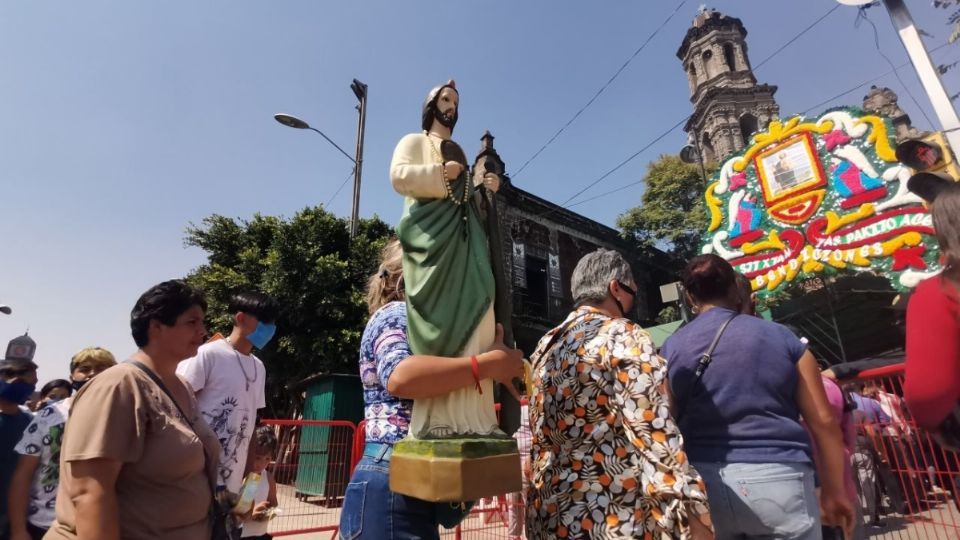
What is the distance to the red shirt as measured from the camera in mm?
1279

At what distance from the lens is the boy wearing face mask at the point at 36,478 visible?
8.45 ft

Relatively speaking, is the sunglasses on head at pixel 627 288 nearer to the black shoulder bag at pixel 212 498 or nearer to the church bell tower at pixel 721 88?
the black shoulder bag at pixel 212 498

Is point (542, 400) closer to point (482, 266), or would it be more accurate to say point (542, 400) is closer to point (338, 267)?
point (482, 266)

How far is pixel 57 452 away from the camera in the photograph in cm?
269

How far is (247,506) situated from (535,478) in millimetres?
1251

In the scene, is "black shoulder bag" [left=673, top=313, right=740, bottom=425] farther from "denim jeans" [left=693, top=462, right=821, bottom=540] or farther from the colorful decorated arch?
the colorful decorated arch

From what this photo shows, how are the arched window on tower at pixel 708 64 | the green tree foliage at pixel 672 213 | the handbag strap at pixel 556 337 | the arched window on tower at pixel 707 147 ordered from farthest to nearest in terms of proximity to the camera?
1. the arched window on tower at pixel 708 64
2. the arched window on tower at pixel 707 147
3. the green tree foliage at pixel 672 213
4. the handbag strap at pixel 556 337

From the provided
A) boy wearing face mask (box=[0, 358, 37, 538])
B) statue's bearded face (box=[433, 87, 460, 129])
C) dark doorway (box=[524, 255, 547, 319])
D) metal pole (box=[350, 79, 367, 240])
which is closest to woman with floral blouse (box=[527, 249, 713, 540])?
statue's bearded face (box=[433, 87, 460, 129])

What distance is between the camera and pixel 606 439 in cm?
173

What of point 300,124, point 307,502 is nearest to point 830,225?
point 307,502

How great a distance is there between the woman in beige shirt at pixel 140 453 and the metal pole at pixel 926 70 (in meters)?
5.33

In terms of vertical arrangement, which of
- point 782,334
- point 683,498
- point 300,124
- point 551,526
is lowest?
point 551,526

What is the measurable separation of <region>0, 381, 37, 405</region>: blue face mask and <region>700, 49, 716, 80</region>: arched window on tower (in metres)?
31.1

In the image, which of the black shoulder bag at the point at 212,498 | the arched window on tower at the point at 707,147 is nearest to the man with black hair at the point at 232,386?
the black shoulder bag at the point at 212,498
